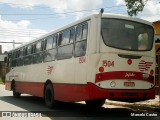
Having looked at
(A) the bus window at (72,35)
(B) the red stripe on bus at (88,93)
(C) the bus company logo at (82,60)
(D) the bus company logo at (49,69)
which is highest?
(A) the bus window at (72,35)

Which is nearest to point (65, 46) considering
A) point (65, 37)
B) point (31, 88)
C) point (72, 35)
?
point (65, 37)

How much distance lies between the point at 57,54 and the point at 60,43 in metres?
0.47

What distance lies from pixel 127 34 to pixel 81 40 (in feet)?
4.81

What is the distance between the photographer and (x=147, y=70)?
36.4ft

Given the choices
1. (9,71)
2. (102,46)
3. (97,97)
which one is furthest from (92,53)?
(9,71)

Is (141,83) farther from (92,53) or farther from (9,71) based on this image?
(9,71)

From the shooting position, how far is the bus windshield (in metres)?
10.7

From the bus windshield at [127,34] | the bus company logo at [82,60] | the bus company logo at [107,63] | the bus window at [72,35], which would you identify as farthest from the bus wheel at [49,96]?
the bus windshield at [127,34]

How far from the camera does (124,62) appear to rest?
35.0ft

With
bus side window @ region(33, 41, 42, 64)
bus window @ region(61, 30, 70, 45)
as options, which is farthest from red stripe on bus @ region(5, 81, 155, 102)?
bus side window @ region(33, 41, 42, 64)

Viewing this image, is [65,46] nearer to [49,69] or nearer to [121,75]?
[49,69]

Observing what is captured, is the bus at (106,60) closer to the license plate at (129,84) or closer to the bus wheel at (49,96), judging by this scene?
the license plate at (129,84)

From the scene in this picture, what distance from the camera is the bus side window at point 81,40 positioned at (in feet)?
35.9

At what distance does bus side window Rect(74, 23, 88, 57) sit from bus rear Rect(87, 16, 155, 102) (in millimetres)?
646
